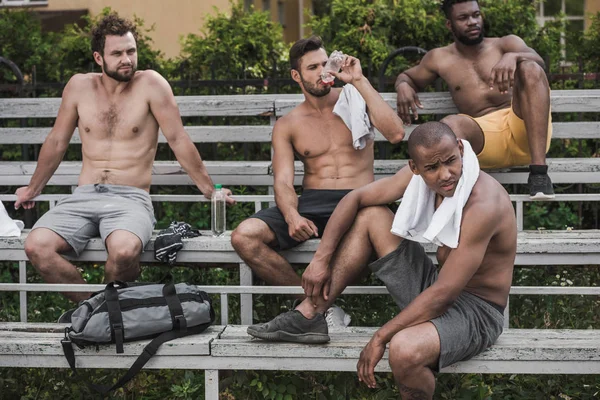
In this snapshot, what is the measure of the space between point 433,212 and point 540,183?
1238 millimetres

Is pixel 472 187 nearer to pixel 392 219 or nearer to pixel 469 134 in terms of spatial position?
pixel 392 219

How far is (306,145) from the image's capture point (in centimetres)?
539

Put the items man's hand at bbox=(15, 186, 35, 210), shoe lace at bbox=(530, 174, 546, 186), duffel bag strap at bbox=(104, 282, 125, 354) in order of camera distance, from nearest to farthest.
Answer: duffel bag strap at bbox=(104, 282, 125, 354), shoe lace at bbox=(530, 174, 546, 186), man's hand at bbox=(15, 186, 35, 210)

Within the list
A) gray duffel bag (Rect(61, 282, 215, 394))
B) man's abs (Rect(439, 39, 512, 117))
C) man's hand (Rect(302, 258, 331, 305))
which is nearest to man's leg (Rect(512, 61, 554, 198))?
man's abs (Rect(439, 39, 512, 117))

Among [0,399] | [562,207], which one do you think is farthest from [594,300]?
[0,399]

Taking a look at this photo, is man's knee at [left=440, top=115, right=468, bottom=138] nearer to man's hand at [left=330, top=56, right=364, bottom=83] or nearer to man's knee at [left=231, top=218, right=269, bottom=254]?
man's hand at [left=330, top=56, right=364, bottom=83]

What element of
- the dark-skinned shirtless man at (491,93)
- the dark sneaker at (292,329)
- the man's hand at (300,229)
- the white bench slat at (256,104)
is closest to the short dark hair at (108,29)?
the white bench slat at (256,104)

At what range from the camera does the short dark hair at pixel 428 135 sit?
13.3ft

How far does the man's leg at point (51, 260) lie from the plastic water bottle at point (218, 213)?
757mm

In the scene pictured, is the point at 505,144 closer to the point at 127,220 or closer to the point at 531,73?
the point at 531,73

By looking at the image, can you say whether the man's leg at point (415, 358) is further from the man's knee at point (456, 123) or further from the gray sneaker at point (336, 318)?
the man's knee at point (456, 123)

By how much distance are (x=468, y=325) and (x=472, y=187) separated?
0.57 m

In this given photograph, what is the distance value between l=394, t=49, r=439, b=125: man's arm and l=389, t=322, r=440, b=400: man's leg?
6.81 feet

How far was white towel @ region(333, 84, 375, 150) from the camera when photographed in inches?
206
